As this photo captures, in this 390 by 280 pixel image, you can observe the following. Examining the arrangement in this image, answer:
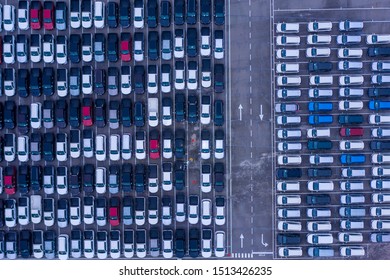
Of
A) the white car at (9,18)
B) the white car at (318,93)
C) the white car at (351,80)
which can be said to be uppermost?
the white car at (9,18)

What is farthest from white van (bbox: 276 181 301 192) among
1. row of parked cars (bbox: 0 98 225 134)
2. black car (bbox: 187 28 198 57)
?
black car (bbox: 187 28 198 57)

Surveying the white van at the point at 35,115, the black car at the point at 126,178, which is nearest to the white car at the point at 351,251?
the black car at the point at 126,178

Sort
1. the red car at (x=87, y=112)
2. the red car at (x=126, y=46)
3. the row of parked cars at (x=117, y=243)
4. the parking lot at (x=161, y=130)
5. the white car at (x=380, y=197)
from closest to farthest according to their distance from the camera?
the red car at (x=126, y=46) < the red car at (x=87, y=112) < the white car at (x=380, y=197) < the row of parked cars at (x=117, y=243) < the parking lot at (x=161, y=130)

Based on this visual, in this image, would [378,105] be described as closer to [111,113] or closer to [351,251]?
[351,251]

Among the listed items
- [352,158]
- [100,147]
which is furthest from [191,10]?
[352,158]

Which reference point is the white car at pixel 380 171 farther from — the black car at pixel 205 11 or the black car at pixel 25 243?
the black car at pixel 25 243

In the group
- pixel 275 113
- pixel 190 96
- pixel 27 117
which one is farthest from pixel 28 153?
pixel 275 113

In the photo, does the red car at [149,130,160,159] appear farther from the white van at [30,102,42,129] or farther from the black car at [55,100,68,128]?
the white van at [30,102,42,129]
